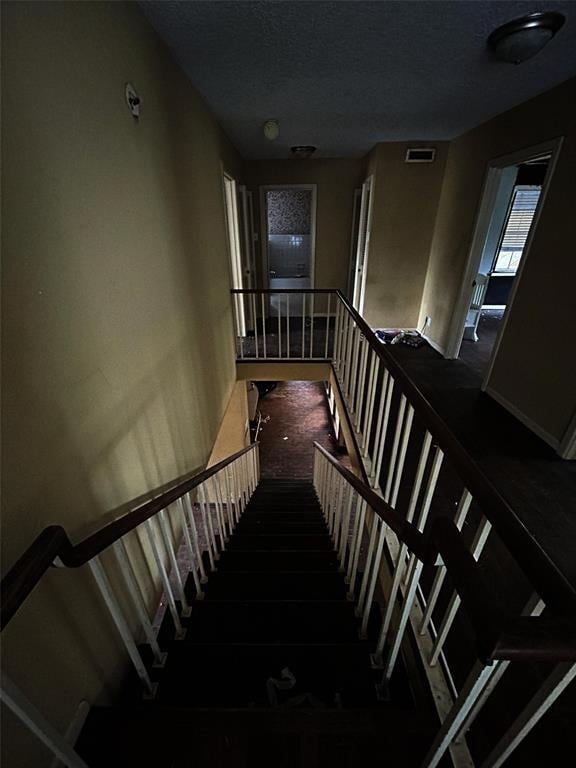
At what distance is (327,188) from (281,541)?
15.9ft

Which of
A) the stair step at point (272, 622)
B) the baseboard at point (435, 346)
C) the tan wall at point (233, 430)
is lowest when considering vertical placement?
the tan wall at point (233, 430)

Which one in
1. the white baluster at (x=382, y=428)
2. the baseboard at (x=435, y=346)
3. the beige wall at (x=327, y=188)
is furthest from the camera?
the beige wall at (x=327, y=188)

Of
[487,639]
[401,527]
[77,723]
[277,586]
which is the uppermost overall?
[487,639]

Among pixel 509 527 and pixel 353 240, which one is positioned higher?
pixel 353 240

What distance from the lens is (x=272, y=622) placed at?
4.75 feet

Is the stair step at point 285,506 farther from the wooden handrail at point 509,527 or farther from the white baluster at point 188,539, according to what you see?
the wooden handrail at point 509,527

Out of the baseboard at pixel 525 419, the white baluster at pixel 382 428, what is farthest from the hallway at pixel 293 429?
the white baluster at pixel 382 428

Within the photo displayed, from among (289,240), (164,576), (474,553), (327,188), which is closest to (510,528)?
(474,553)

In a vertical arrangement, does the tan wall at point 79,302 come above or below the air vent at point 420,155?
below

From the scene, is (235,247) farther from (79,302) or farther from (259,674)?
(259,674)

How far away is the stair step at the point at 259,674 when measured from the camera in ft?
3.66

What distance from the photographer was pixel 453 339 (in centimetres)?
392

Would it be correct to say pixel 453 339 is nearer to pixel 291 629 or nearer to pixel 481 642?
pixel 291 629

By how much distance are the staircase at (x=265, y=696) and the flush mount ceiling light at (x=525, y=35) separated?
118 inches
